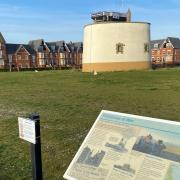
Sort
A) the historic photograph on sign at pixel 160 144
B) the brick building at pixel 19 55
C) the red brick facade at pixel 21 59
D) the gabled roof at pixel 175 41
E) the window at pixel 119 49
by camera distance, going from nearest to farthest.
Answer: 1. the historic photograph on sign at pixel 160 144
2. the window at pixel 119 49
3. the brick building at pixel 19 55
4. the red brick facade at pixel 21 59
5. the gabled roof at pixel 175 41

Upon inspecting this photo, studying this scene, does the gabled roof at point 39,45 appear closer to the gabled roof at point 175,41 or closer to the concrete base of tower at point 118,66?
the gabled roof at point 175,41

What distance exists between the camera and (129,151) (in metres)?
4.29

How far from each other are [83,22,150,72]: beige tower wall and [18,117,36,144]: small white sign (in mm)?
53136

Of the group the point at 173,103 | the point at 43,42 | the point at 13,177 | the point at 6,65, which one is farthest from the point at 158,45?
the point at 13,177

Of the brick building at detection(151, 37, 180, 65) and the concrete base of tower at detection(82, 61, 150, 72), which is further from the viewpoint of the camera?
the brick building at detection(151, 37, 180, 65)

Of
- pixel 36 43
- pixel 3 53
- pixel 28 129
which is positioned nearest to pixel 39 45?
pixel 36 43

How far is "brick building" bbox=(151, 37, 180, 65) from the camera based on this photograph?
111125 millimetres

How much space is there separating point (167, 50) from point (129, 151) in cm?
11264

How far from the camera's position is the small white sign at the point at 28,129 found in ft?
16.0

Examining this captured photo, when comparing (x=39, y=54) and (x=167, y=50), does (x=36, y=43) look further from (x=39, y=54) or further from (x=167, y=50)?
(x=167, y=50)

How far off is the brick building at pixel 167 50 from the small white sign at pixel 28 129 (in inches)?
4175

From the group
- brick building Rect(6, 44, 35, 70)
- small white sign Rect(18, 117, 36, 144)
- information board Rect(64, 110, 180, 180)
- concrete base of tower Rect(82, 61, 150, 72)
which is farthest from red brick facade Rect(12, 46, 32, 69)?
information board Rect(64, 110, 180, 180)

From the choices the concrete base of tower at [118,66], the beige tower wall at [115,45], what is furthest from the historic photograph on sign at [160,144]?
the beige tower wall at [115,45]

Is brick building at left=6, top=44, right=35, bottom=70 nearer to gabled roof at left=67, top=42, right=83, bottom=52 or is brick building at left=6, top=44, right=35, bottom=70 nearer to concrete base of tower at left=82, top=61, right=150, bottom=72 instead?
gabled roof at left=67, top=42, right=83, bottom=52
